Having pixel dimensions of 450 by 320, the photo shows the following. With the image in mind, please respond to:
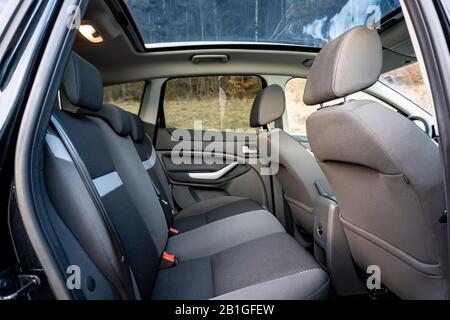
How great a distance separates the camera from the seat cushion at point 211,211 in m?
1.68

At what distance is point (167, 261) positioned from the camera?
4.15 ft

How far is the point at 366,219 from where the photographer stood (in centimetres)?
108

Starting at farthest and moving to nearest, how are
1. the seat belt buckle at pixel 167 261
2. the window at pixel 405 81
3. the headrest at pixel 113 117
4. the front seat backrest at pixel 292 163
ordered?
1. the window at pixel 405 81
2. the front seat backrest at pixel 292 163
3. the headrest at pixel 113 117
4. the seat belt buckle at pixel 167 261

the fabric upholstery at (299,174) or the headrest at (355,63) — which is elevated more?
the headrest at (355,63)

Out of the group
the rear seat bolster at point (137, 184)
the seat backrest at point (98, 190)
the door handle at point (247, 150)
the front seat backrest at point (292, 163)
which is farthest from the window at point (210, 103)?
the seat backrest at point (98, 190)

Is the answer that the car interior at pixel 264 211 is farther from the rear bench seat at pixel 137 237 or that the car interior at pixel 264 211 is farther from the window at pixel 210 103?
the window at pixel 210 103

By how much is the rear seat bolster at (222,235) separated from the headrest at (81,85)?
0.70 metres

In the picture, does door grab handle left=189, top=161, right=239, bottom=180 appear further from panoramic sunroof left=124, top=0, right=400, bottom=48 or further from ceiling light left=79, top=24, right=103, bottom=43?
ceiling light left=79, top=24, right=103, bottom=43

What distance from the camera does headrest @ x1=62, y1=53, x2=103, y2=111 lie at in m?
0.90

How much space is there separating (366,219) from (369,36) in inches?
23.9

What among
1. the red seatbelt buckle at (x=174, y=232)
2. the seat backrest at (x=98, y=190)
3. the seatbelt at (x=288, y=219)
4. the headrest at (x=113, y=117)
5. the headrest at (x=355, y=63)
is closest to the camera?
the seat backrest at (x=98, y=190)

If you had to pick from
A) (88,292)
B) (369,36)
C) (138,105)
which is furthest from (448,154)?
(138,105)

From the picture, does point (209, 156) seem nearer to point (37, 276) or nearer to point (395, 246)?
point (395, 246)

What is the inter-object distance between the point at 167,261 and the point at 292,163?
2.87 ft
